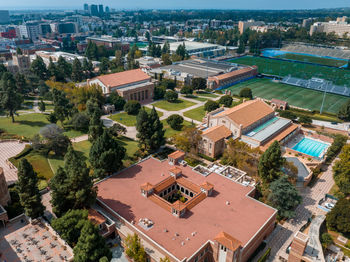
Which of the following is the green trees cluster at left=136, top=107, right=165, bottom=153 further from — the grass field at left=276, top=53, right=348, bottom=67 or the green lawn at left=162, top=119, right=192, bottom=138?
the grass field at left=276, top=53, right=348, bottom=67

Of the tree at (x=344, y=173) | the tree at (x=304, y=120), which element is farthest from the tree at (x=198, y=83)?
the tree at (x=344, y=173)

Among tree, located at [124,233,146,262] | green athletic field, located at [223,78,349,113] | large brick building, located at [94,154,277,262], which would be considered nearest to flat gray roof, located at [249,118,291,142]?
large brick building, located at [94,154,277,262]

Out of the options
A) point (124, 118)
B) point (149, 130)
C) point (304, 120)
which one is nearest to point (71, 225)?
point (149, 130)

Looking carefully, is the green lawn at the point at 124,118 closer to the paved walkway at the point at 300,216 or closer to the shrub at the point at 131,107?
the shrub at the point at 131,107

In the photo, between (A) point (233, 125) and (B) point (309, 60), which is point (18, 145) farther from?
(B) point (309, 60)

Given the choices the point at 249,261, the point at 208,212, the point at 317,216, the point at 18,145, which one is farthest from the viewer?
the point at 18,145

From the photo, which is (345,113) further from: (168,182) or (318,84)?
(168,182)

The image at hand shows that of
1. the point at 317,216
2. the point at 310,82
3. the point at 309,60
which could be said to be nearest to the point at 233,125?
the point at 317,216
